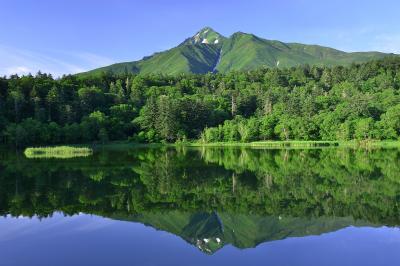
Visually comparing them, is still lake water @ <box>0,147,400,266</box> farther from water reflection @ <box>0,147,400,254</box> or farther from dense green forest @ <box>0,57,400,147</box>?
dense green forest @ <box>0,57,400,147</box>

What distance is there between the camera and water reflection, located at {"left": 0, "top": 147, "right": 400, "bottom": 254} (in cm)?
2027

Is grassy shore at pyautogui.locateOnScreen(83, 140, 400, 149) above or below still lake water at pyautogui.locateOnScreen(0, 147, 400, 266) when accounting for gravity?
below

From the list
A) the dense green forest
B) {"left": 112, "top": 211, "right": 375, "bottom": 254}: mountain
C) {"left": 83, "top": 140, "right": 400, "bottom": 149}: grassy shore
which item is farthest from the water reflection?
the dense green forest

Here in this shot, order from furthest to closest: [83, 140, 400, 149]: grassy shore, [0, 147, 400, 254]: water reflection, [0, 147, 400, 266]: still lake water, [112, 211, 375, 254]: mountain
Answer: [83, 140, 400, 149]: grassy shore, [0, 147, 400, 254]: water reflection, [112, 211, 375, 254]: mountain, [0, 147, 400, 266]: still lake water

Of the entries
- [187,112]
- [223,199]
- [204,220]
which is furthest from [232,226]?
[187,112]

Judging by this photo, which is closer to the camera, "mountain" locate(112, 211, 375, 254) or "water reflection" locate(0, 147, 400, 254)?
"mountain" locate(112, 211, 375, 254)

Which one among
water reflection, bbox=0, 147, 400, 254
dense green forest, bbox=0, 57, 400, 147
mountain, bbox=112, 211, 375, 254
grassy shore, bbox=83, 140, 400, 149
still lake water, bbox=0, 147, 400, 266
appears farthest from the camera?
dense green forest, bbox=0, 57, 400, 147

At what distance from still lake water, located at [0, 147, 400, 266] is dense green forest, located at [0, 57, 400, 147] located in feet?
230

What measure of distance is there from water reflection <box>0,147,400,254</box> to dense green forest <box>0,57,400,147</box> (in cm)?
6413

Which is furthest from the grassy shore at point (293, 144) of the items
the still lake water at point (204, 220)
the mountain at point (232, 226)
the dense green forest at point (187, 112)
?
the mountain at point (232, 226)

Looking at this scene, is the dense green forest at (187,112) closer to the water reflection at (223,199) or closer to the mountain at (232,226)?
the water reflection at (223,199)

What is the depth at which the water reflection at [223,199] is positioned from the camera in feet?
66.5

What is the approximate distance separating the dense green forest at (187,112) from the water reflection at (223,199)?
64.1 metres

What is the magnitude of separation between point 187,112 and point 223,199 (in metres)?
99.2
